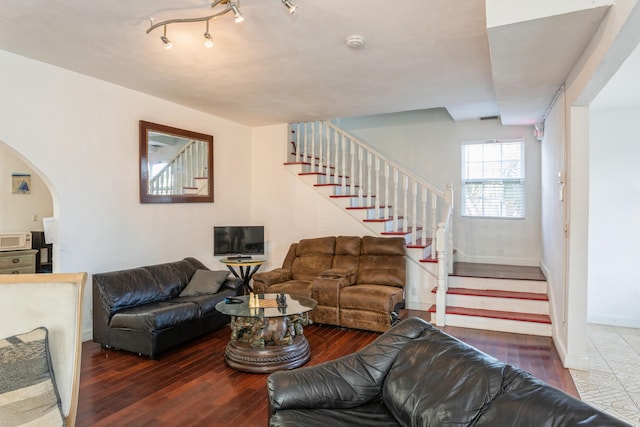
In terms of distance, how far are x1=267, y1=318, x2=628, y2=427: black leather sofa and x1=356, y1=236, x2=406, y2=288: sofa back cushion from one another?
263 centimetres

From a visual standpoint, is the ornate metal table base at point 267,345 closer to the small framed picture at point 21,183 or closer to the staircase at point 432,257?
the staircase at point 432,257

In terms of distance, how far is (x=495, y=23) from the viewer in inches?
93.0

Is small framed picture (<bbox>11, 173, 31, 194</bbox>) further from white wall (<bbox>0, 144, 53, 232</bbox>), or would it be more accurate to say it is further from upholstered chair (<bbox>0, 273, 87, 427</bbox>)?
upholstered chair (<bbox>0, 273, 87, 427</bbox>)

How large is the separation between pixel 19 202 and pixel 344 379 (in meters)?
6.08

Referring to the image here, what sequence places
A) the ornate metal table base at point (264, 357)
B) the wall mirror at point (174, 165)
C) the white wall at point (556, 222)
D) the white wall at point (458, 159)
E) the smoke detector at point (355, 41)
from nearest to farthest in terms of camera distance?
1. the smoke detector at point (355, 41)
2. the ornate metal table base at point (264, 357)
3. the white wall at point (556, 222)
4. the wall mirror at point (174, 165)
5. the white wall at point (458, 159)

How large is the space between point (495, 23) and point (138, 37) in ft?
8.73

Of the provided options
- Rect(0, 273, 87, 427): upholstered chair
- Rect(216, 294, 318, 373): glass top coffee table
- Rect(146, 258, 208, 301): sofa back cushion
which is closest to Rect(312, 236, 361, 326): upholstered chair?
Rect(216, 294, 318, 373): glass top coffee table

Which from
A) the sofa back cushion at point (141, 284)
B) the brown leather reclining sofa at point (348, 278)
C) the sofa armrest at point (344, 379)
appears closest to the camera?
the sofa armrest at point (344, 379)

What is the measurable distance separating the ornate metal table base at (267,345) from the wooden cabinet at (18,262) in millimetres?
3817

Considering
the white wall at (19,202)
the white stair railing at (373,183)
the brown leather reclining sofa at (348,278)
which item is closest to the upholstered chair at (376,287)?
the brown leather reclining sofa at (348,278)

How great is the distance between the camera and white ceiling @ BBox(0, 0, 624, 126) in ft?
8.46

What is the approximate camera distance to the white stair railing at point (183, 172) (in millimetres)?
4828

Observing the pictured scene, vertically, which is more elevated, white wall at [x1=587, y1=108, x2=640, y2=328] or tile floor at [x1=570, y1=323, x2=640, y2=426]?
white wall at [x1=587, y1=108, x2=640, y2=328]

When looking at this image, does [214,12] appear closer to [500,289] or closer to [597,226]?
[500,289]
